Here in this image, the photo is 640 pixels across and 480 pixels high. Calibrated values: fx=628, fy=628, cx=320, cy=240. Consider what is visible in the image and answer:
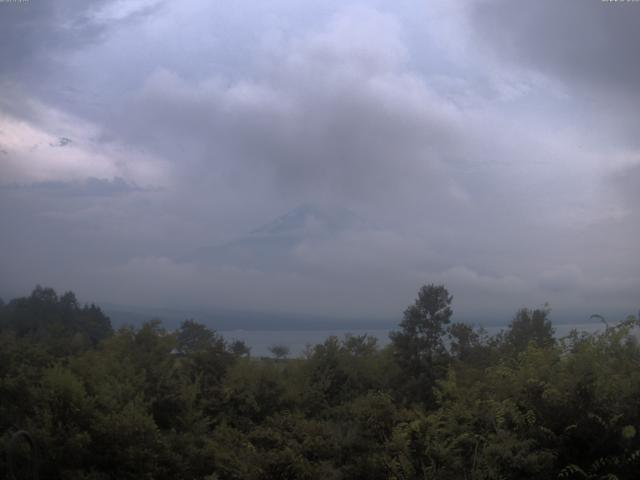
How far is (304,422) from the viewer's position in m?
10.9

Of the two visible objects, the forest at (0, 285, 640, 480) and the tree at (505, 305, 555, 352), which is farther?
the tree at (505, 305, 555, 352)

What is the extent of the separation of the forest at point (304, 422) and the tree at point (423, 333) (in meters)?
1.57

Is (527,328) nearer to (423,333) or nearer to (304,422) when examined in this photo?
(423,333)

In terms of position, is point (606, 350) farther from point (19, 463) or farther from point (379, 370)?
point (19, 463)

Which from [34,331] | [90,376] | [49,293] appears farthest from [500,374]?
[49,293]

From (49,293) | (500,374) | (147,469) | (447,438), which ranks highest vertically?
(49,293)

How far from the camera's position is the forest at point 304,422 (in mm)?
8461

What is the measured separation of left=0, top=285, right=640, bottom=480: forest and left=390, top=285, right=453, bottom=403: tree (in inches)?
62.0

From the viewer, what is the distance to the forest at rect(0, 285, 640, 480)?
8.46 meters

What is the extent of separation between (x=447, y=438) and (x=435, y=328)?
6.79 meters


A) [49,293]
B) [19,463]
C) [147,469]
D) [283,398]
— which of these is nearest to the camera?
[19,463]

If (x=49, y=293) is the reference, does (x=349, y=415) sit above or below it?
below

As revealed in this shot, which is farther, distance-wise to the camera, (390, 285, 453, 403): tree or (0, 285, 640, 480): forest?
(390, 285, 453, 403): tree

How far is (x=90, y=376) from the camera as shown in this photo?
11.1 m
